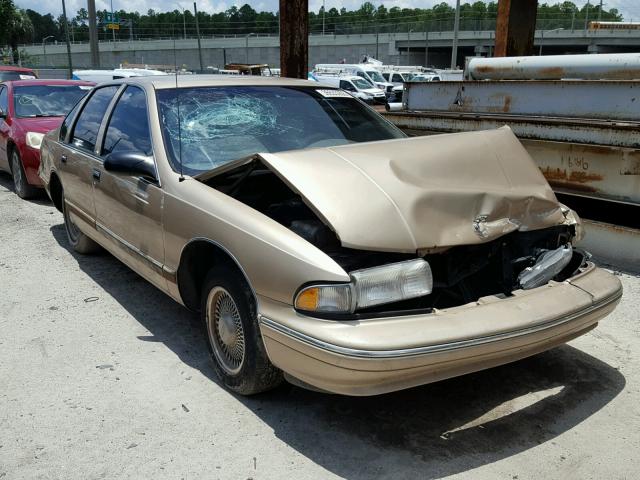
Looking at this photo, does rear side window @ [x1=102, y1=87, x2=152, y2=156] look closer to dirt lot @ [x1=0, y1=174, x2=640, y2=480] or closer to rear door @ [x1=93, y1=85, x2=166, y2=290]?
rear door @ [x1=93, y1=85, x2=166, y2=290]

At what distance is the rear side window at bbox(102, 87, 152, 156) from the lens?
398cm

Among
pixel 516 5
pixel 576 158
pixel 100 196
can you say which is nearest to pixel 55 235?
pixel 100 196

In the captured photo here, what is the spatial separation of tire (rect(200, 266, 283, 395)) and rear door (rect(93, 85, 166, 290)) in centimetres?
54

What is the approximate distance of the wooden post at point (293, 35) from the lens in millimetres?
8383

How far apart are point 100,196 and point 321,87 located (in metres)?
1.83

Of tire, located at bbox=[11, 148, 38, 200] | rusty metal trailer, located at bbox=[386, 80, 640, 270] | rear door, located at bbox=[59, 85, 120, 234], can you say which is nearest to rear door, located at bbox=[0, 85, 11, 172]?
tire, located at bbox=[11, 148, 38, 200]

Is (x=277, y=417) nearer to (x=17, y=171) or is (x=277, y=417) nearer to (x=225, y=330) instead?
(x=225, y=330)

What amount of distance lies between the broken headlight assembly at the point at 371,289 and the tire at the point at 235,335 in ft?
1.44

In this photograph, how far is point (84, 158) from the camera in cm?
479

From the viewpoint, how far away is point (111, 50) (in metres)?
85.6

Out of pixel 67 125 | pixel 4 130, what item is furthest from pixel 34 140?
pixel 67 125

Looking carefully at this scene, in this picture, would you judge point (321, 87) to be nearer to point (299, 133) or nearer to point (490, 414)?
point (299, 133)

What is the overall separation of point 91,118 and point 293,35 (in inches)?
167

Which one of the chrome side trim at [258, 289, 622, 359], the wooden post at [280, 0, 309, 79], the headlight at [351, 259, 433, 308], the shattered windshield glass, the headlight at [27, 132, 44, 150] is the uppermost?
the wooden post at [280, 0, 309, 79]
